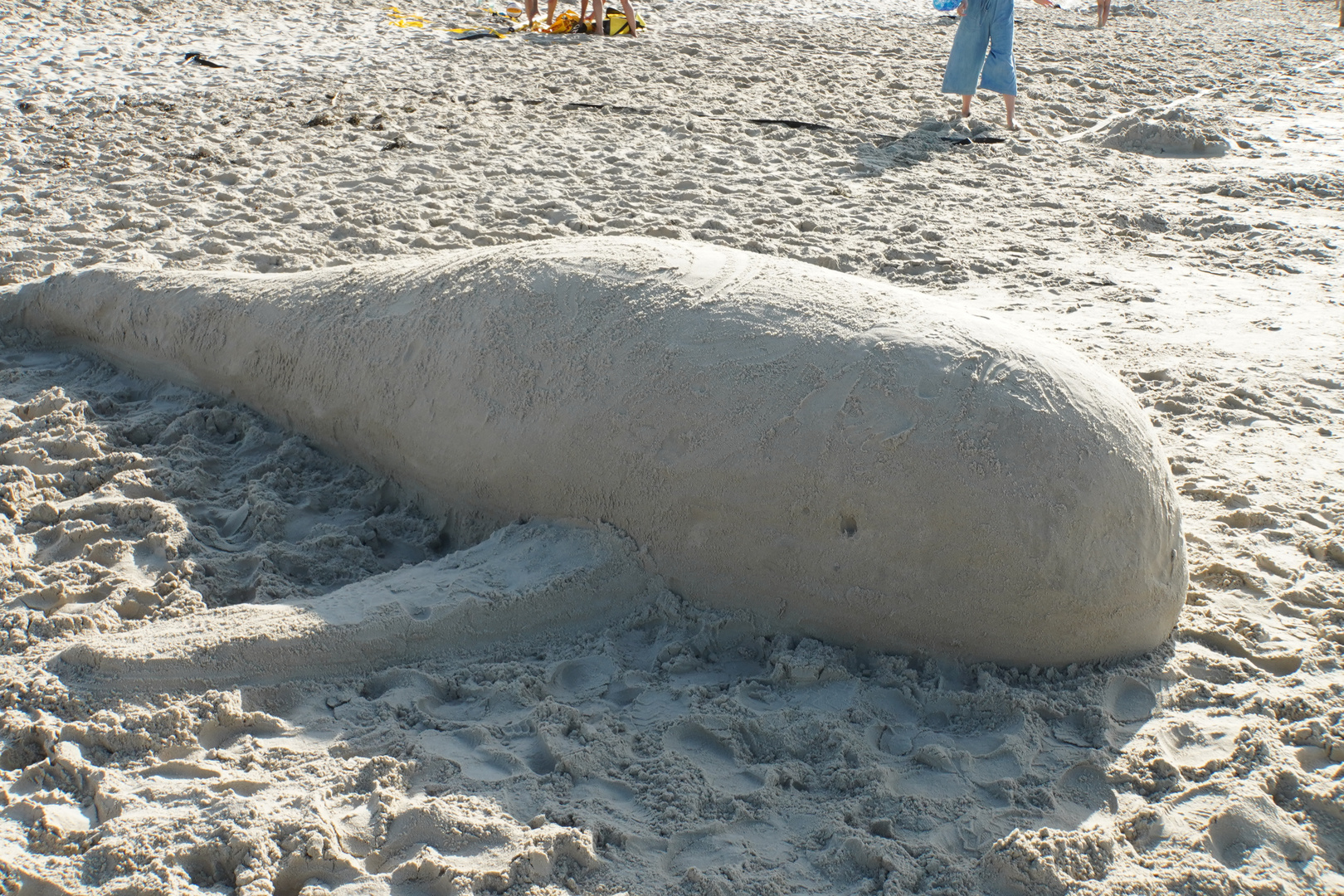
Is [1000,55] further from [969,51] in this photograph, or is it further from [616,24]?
[616,24]

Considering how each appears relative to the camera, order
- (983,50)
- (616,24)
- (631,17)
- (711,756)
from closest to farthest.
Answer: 1. (711,756)
2. (983,50)
3. (631,17)
4. (616,24)

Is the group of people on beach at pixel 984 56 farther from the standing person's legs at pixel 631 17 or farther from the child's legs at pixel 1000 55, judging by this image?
the standing person's legs at pixel 631 17

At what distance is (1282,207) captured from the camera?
20.1 ft

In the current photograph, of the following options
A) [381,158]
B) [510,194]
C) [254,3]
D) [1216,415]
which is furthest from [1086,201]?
[254,3]

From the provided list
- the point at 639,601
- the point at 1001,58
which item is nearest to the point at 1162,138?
the point at 1001,58

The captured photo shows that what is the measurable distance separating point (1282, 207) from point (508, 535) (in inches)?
210

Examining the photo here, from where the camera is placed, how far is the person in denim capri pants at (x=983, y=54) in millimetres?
7707

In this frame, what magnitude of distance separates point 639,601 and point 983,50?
6549mm

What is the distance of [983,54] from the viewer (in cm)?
783

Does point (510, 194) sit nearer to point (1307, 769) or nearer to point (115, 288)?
point (115, 288)

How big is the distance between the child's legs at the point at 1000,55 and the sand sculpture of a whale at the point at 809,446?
18.1ft

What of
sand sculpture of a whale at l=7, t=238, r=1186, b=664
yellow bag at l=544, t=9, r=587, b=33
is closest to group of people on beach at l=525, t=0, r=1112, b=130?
yellow bag at l=544, t=9, r=587, b=33

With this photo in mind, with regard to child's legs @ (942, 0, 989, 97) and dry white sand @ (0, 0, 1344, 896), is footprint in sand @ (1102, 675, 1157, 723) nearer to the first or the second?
dry white sand @ (0, 0, 1344, 896)

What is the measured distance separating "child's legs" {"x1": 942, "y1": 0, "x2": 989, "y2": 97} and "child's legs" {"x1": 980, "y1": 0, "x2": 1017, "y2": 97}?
5 centimetres
